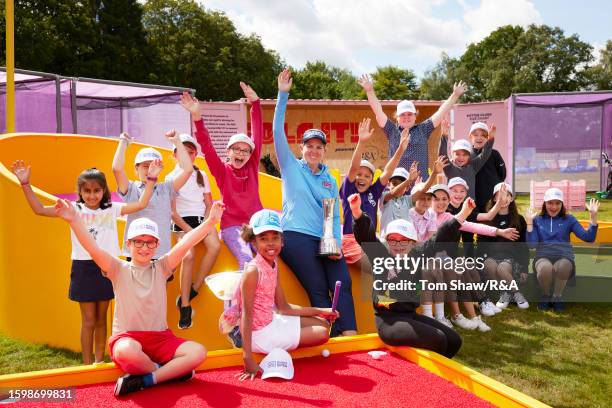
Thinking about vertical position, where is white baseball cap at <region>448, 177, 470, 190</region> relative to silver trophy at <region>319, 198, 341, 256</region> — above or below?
above

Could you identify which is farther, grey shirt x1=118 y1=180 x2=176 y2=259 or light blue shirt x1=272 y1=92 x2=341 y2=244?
light blue shirt x1=272 y1=92 x2=341 y2=244

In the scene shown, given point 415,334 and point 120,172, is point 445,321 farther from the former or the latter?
point 120,172

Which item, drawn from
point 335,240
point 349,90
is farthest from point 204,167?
point 349,90

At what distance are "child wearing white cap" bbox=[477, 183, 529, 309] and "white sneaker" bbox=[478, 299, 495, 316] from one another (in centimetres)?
22

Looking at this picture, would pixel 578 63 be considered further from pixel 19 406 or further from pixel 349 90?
pixel 19 406

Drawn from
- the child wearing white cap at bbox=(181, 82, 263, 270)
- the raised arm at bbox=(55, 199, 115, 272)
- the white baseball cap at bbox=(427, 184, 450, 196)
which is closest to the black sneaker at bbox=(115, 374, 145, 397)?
the raised arm at bbox=(55, 199, 115, 272)

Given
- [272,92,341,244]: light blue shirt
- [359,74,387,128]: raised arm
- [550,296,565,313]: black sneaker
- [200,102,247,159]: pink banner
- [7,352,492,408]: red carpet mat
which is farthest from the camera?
[200,102,247,159]: pink banner

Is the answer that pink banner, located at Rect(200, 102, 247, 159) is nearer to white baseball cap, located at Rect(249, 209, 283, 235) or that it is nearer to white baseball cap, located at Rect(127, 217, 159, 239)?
white baseball cap, located at Rect(249, 209, 283, 235)

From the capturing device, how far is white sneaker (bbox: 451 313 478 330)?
17.9ft

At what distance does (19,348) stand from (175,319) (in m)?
1.54

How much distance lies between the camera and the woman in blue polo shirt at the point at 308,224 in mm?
4652

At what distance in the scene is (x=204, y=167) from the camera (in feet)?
29.7

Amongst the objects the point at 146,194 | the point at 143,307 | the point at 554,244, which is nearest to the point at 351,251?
the point at 146,194

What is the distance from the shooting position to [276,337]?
12.5ft
